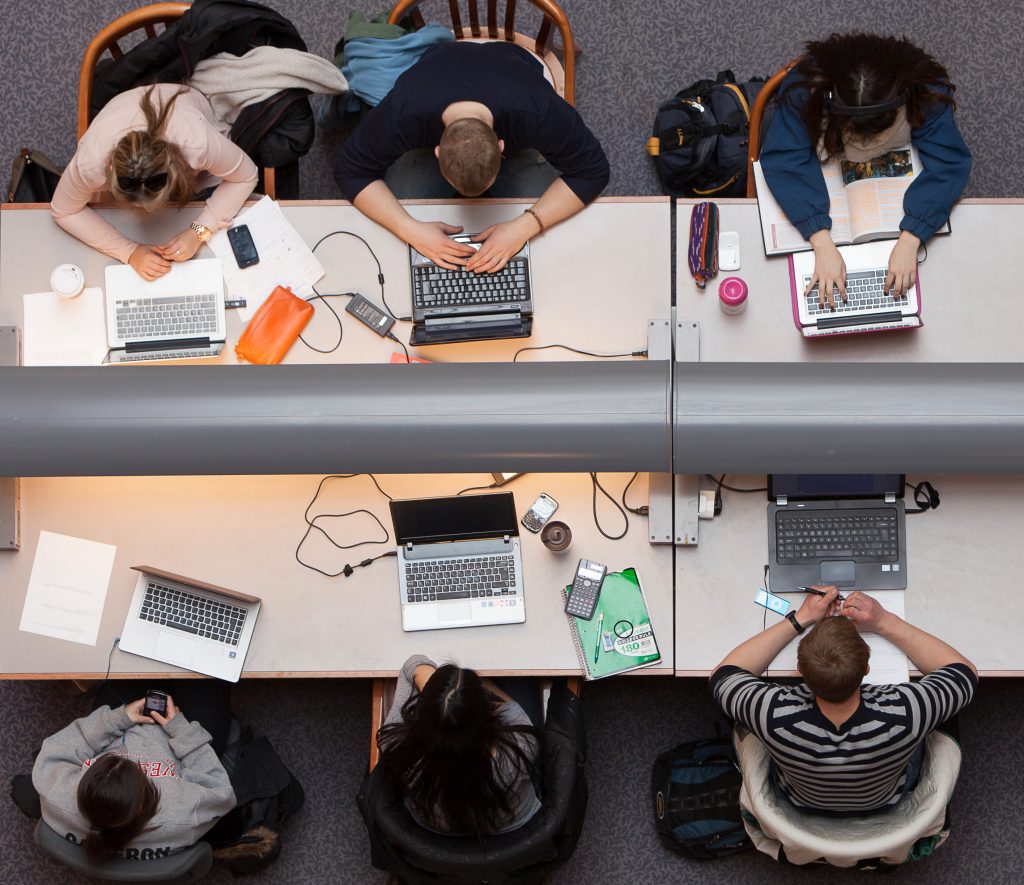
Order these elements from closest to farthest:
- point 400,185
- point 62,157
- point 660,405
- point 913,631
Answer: point 660,405 < point 913,631 < point 400,185 < point 62,157

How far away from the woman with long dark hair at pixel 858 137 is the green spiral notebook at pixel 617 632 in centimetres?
84

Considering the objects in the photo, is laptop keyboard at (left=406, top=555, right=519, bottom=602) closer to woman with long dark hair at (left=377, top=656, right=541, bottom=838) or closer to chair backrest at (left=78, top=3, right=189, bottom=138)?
woman with long dark hair at (left=377, top=656, right=541, bottom=838)

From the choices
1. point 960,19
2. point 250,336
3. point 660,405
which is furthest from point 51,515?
point 960,19

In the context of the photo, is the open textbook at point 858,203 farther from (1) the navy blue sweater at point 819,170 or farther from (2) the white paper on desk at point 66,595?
(2) the white paper on desk at point 66,595

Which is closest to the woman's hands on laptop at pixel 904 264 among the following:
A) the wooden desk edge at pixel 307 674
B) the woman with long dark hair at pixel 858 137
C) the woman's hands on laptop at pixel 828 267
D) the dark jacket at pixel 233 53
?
the woman with long dark hair at pixel 858 137

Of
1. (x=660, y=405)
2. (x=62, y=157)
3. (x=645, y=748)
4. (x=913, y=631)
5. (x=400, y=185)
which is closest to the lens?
(x=660, y=405)

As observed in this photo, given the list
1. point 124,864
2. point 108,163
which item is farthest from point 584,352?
point 124,864

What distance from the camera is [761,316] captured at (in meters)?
2.36

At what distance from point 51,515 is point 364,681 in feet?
3.38

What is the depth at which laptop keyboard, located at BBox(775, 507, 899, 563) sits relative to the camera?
2305 millimetres

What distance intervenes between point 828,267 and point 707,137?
2.28 feet

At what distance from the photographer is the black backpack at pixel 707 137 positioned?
2.79m

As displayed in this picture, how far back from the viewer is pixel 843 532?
2.31m

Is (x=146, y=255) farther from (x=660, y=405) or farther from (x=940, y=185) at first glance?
(x=940, y=185)
